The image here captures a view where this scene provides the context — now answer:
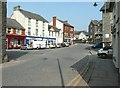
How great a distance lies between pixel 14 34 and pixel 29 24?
29.6ft

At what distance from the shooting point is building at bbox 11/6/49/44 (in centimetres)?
6488

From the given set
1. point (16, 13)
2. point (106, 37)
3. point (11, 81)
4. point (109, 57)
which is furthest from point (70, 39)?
point (11, 81)

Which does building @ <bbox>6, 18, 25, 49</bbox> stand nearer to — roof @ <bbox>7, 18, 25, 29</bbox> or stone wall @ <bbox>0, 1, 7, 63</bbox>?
roof @ <bbox>7, 18, 25, 29</bbox>

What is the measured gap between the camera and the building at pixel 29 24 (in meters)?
64.9

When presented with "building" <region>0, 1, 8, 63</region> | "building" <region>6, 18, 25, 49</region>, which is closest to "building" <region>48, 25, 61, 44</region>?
"building" <region>6, 18, 25, 49</region>

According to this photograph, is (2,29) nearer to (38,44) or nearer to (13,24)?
(38,44)

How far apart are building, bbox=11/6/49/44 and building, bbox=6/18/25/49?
76.7 inches

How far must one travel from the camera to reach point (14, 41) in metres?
58.2

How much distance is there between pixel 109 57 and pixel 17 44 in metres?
33.6

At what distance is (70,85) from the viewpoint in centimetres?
1088

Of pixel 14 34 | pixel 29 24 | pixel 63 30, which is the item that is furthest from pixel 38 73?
pixel 63 30

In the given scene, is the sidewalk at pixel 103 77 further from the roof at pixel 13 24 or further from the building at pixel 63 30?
the building at pixel 63 30

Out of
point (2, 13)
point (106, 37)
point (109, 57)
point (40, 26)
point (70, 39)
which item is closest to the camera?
point (2, 13)

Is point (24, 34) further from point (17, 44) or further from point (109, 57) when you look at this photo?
point (109, 57)
